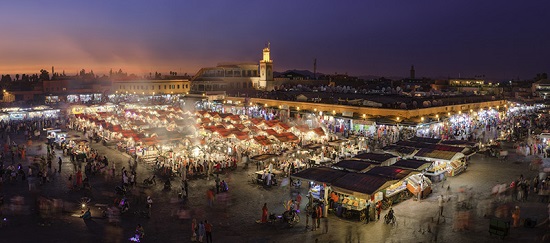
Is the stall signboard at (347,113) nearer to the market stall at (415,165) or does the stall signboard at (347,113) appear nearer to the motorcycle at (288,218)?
the market stall at (415,165)

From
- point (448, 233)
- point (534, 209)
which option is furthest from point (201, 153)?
point (534, 209)

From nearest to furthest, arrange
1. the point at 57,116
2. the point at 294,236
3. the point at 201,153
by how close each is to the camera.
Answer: the point at 294,236 → the point at 201,153 → the point at 57,116

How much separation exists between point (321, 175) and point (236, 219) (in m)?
A: 3.65

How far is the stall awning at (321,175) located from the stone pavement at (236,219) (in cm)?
136

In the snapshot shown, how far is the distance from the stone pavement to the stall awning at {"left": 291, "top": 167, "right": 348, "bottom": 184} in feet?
4.46

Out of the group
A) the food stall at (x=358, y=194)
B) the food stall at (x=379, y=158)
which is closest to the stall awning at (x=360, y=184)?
the food stall at (x=358, y=194)

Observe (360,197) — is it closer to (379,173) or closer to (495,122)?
(379,173)

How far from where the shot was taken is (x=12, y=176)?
19.7 meters

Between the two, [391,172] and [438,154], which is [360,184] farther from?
[438,154]

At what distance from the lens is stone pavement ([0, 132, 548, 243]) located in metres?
12.4

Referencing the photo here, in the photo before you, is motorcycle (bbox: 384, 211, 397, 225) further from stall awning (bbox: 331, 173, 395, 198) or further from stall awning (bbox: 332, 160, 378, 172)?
stall awning (bbox: 332, 160, 378, 172)

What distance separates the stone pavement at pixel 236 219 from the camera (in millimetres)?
12391

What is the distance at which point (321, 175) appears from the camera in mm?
15445

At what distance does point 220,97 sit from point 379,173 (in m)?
39.6
